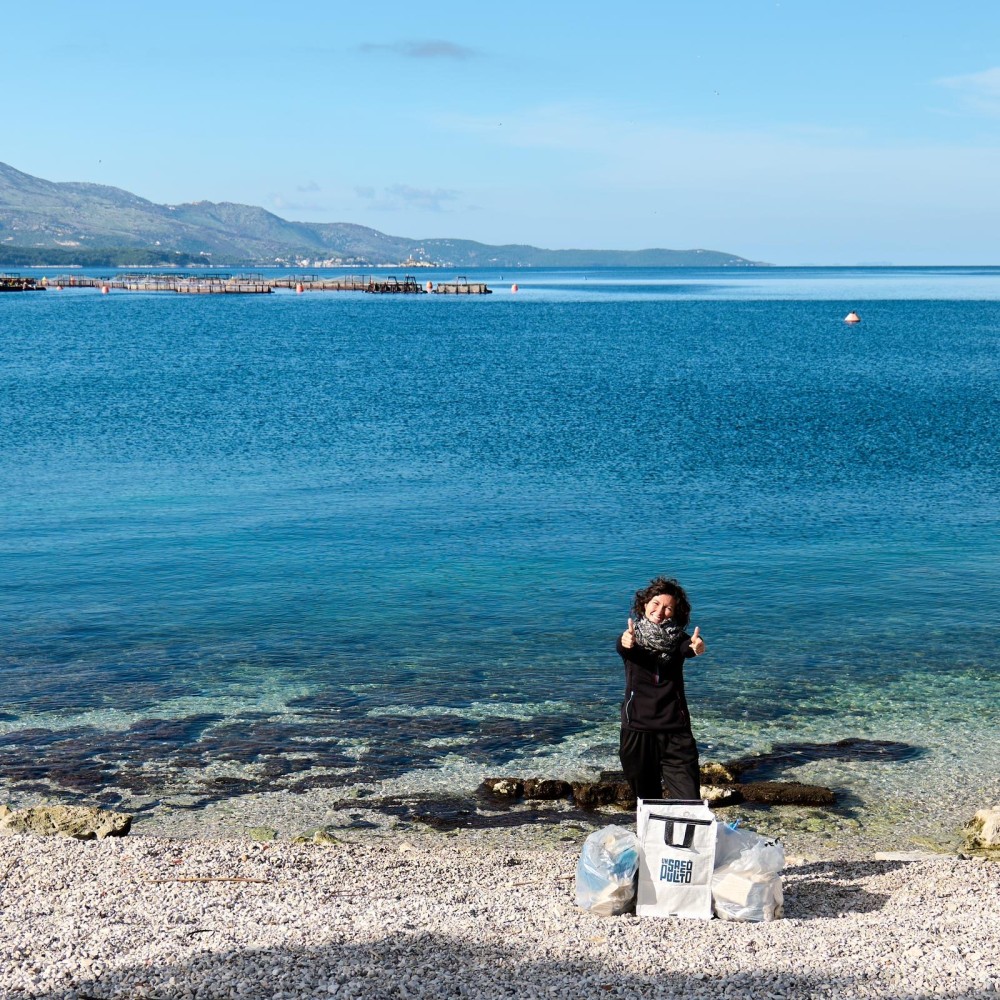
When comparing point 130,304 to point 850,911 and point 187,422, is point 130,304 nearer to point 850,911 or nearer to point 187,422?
point 187,422

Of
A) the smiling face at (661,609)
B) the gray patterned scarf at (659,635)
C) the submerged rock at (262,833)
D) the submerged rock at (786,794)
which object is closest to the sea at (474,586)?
the submerged rock at (786,794)

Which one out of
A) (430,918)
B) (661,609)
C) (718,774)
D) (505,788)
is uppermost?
(661,609)

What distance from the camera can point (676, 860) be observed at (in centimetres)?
870

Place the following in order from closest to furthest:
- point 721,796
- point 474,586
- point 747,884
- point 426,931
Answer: point 426,931, point 747,884, point 721,796, point 474,586

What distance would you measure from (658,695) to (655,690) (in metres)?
0.04

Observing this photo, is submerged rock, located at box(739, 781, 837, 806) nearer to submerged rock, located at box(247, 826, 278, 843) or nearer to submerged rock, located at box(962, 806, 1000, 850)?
submerged rock, located at box(962, 806, 1000, 850)

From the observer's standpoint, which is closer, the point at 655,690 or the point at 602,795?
the point at 655,690

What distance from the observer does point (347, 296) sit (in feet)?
620

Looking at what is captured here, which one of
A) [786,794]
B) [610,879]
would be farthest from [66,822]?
[786,794]

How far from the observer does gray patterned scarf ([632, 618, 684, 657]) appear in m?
8.77

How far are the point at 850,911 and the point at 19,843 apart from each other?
7.06 m

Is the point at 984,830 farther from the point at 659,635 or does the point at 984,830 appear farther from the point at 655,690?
the point at 659,635

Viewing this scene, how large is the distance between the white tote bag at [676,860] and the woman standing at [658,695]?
466mm

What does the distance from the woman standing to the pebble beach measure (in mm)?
1113
